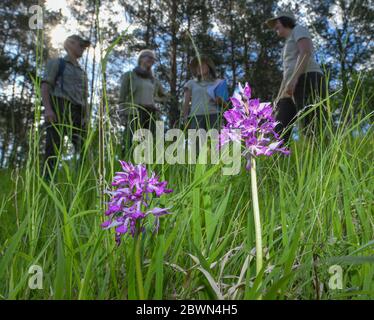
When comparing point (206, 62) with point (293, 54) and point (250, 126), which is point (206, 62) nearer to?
point (293, 54)

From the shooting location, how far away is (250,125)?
0.90m

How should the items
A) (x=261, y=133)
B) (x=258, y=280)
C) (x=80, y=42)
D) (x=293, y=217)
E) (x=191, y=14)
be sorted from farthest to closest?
(x=191, y=14) < (x=80, y=42) < (x=293, y=217) < (x=261, y=133) < (x=258, y=280)

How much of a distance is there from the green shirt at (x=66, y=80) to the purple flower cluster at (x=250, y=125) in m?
2.97

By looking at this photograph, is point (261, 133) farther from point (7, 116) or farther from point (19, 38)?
point (19, 38)

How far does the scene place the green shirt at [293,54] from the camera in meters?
3.49

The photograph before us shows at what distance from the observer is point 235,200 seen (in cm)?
157

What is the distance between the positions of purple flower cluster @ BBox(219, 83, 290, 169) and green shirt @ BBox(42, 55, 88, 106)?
9.74 feet

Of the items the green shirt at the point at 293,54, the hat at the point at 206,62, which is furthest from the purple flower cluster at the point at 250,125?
the hat at the point at 206,62

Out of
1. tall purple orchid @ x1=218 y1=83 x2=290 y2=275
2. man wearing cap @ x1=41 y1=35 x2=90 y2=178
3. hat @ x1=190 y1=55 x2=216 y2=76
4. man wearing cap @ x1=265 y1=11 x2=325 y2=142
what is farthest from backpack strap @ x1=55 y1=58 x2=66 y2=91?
tall purple orchid @ x1=218 y1=83 x2=290 y2=275

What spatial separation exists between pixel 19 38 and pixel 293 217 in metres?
18.0

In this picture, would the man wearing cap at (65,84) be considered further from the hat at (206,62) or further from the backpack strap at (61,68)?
the hat at (206,62)

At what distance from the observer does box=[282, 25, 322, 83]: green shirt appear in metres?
3.49

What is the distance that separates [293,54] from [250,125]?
3038 mm

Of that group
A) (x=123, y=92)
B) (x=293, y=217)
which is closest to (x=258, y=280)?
(x=293, y=217)
